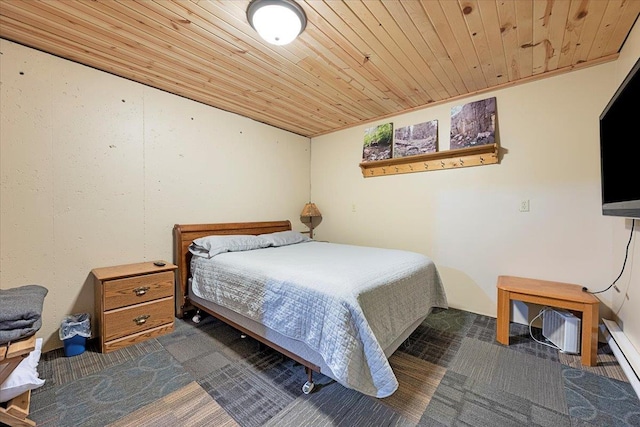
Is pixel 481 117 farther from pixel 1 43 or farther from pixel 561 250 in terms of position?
pixel 1 43

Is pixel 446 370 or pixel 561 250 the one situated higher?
pixel 561 250

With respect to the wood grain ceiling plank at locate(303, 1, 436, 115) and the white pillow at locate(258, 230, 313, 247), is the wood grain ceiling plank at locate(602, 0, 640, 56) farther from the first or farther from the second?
the white pillow at locate(258, 230, 313, 247)

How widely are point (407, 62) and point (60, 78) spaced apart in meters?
2.88

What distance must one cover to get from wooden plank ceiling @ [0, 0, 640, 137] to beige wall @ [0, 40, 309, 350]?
0.23 meters

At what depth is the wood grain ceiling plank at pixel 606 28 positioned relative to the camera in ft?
5.09

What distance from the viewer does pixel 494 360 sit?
6.41 ft

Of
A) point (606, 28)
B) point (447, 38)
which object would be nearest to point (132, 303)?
point (447, 38)

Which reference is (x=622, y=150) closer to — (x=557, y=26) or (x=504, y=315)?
(x=557, y=26)

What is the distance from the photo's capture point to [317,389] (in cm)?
165

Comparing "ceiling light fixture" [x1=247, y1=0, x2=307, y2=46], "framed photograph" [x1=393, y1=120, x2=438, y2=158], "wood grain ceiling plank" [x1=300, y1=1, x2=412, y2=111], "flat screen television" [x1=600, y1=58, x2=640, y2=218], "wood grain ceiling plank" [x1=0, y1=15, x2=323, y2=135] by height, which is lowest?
"flat screen television" [x1=600, y1=58, x2=640, y2=218]

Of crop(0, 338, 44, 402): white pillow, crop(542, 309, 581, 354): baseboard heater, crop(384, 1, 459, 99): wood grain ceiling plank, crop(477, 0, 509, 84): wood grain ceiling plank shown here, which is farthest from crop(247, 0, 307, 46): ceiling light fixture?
crop(542, 309, 581, 354): baseboard heater

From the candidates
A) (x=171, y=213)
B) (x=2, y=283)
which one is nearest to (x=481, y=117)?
(x=171, y=213)

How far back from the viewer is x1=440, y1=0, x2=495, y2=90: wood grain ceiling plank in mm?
1575

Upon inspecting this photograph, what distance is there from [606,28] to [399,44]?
1.37 meters
